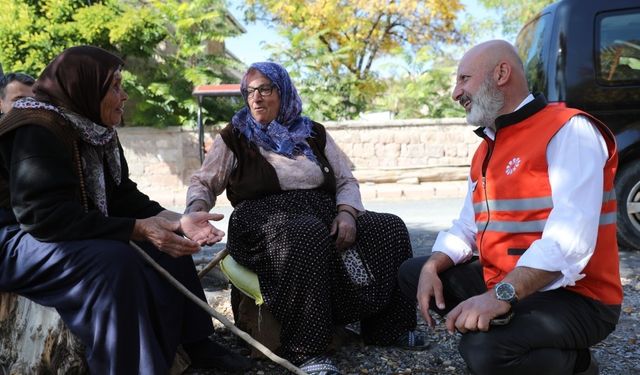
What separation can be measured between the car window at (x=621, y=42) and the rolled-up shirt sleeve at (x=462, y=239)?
11.2 ft

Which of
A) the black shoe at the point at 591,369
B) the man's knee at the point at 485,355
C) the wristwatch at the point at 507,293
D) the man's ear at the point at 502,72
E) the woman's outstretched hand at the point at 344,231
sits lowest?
the black shoe at the point at 591,369

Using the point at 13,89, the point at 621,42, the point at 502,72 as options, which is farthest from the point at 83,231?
the point at 621,42

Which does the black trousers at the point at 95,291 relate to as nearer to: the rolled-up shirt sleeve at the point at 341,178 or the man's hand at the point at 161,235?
the man's hand at the point at 161,235

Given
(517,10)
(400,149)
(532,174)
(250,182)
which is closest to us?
(532,174)

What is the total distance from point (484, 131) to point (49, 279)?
1.85m

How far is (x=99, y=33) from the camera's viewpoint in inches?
519

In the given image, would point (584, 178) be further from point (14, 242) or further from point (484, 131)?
point (14, 242)

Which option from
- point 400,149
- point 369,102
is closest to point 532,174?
A: point 400,149

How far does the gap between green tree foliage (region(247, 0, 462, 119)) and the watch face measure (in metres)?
11.9

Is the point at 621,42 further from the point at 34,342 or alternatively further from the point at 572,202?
the point at 34,342

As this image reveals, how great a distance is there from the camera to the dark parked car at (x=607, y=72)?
5.26 meters

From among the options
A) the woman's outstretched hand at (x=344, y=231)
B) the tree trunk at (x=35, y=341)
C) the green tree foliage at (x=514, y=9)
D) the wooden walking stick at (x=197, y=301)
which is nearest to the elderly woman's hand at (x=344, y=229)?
the woman's outstretched hand at (x=344, y=231)

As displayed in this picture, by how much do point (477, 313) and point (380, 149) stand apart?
36.2 feet

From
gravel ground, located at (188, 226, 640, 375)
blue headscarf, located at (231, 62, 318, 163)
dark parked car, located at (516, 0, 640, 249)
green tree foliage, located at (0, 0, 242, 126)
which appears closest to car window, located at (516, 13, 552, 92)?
dark parked car, located at (516, 0, 640, 249)
